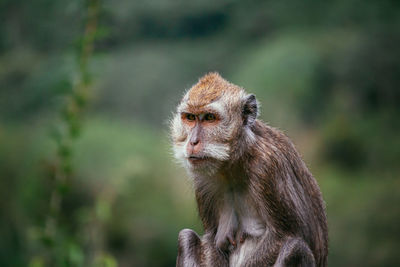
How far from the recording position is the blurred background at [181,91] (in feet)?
55.9

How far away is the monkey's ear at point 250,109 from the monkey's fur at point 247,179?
0.01 metres

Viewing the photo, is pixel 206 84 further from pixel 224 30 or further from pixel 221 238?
pixel 224 30

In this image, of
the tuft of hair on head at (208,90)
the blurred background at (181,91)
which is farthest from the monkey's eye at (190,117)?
the blurred background at (181,91)

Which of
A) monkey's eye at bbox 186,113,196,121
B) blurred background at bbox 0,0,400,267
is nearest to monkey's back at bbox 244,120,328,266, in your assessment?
monkey's eye at bbox 186,113,196,121

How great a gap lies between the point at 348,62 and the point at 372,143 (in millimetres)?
2988

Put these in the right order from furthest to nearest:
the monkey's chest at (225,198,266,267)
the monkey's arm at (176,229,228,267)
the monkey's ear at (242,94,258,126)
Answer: the monkey's arm at (176,229,228,267) → the monkey's chest at (225,198,266,267) → the monkey's ear at (242,94,258,126)

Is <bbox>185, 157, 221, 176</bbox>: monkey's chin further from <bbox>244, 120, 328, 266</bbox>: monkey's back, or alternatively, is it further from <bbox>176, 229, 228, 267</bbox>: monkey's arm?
<bbox>176, 229, 228, 267</bbox>: monkey's arm

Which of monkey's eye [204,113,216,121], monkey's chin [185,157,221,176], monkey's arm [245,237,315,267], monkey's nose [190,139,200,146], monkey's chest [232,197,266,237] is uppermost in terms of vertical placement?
monkey's eye [204,113,216,121]

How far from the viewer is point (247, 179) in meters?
7.87

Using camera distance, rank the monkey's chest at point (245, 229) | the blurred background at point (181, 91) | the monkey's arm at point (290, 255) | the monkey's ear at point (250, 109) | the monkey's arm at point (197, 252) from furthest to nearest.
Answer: the blurred background at point (181, 91) → the monkey's arm at point (197, 252) → the monkey's chest at point (245, 229) → the monkey's ear at point (250, 109) → the monkey's arm at point (290, 255)

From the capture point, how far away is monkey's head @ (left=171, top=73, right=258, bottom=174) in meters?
7.48

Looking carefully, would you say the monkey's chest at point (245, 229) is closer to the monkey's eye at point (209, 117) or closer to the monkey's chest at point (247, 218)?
the monkey's chest at point (247, 218)

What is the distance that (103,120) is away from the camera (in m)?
20.2

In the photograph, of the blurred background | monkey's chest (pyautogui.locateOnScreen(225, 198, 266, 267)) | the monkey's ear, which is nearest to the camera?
the monkey's ear
